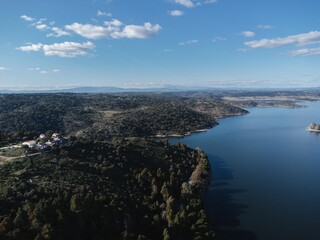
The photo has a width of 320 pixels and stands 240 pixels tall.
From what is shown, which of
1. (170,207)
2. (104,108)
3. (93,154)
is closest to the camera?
(170,207)

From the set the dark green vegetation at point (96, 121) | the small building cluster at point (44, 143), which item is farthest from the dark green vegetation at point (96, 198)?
the dark green vegetation at point (96, 121)

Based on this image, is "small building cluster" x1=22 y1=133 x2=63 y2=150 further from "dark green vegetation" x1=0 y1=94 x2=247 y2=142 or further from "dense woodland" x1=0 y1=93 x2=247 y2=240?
"dark green vegetation" x1=0 y1=94 x2=247 y2=142

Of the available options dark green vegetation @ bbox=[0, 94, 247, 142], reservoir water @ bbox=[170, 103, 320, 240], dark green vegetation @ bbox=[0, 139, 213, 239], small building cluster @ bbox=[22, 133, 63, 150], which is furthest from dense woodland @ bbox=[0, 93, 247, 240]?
dark green vegetation @ bbox=[0, 94, 247, 142]

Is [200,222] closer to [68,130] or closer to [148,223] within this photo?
[148,223]

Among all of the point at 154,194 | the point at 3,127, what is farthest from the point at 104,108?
the point at 154,194

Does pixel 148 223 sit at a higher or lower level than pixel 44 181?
lower

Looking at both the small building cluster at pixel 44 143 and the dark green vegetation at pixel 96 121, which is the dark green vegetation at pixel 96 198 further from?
the dark green vegetation at pixel 96 121
